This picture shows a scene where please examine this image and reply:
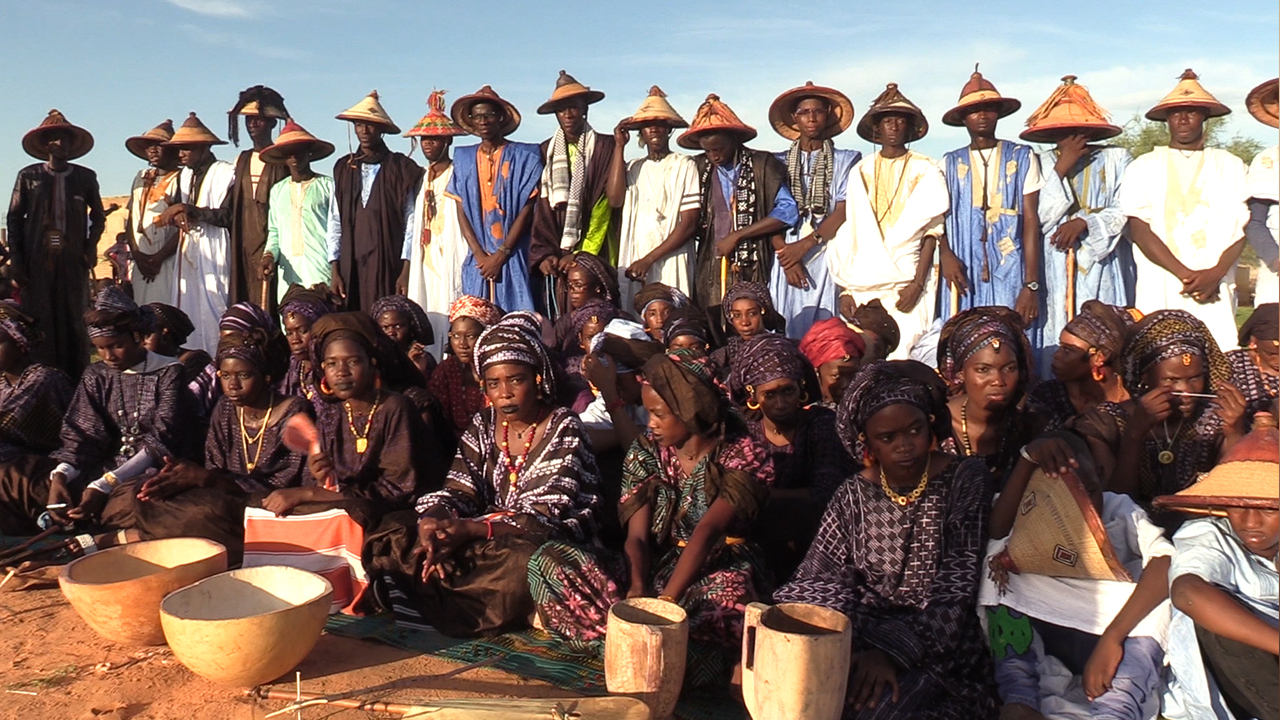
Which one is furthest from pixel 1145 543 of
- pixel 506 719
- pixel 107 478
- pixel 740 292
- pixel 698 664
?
pixel 107 478

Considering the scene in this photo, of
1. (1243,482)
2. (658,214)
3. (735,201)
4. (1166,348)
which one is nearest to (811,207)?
(735,201)

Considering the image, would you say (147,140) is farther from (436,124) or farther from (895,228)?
(895,228)

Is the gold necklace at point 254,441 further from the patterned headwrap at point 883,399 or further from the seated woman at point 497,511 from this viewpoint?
the patterned headwrap at point 883,399

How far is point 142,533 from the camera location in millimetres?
5332

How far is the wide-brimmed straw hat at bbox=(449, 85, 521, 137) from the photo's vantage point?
839cm

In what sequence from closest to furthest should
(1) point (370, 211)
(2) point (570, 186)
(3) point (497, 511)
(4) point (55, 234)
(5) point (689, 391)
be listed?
(5) point (689, 391) < (3) point (497, 511) < (2) point (570, 186) < (1) point (370, 211) < (4) point (55, 234)

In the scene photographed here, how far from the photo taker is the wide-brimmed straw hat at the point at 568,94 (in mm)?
8219

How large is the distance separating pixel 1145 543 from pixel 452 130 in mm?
6790

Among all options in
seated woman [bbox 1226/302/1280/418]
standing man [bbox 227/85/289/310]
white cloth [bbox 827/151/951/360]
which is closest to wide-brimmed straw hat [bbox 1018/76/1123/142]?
white cloth [bbox 827/151/951/360]

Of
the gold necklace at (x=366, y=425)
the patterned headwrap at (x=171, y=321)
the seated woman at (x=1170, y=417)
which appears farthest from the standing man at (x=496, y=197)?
the seated woman at (x=1170, y=417)

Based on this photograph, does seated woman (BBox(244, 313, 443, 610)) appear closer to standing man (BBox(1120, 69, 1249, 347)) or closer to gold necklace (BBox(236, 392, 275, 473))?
gold necklace (BBox(236, 392, 275, 473))

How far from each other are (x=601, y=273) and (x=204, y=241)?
4624 mm

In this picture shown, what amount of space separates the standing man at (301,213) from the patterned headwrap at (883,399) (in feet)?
21.0

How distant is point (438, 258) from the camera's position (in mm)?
8969
